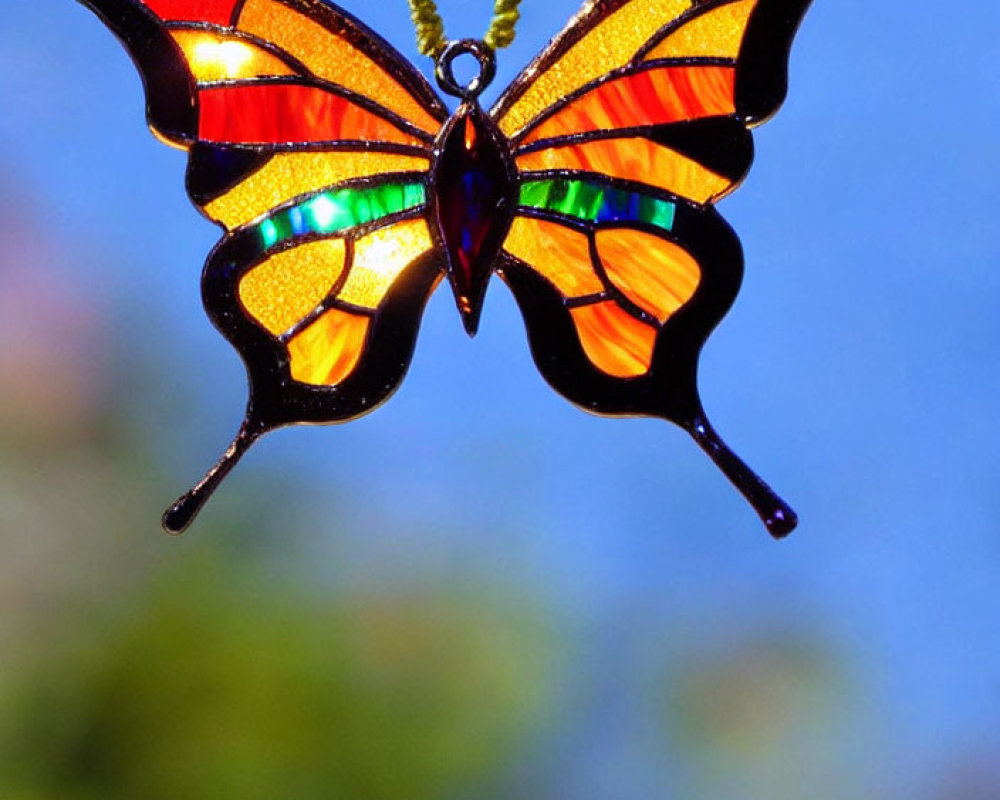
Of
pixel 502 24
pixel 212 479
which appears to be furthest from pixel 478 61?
pixel 212 479

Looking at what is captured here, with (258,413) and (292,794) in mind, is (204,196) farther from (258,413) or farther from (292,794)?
(292,794)

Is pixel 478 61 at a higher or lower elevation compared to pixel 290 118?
higher

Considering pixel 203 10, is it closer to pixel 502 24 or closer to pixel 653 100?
pixel 502 24

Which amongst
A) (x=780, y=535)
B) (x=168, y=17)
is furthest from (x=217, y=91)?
(x=780, y=535)

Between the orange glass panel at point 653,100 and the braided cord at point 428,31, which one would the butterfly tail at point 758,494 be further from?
the braided cord at point 428,31

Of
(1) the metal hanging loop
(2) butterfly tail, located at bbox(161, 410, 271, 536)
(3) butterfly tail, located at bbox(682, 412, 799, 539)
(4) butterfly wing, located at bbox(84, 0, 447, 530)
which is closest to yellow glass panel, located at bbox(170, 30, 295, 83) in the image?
(4) butterfly wing, located at bbox(84, 0, 447, 530)

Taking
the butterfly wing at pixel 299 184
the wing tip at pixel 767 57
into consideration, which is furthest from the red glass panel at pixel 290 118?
the wing tip at pixel 767 57
